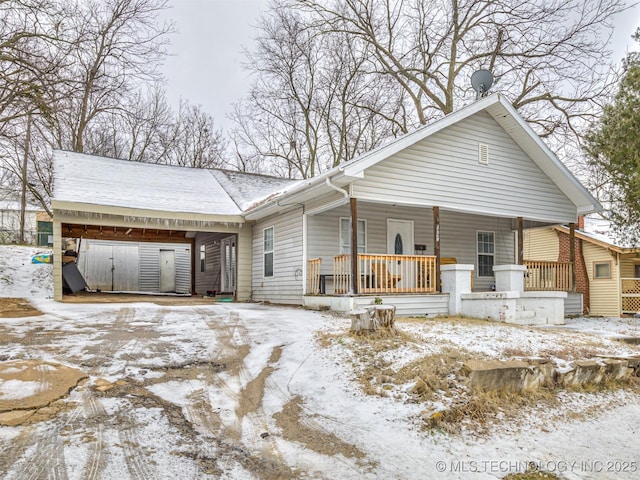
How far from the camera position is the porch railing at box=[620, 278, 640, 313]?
15055 millimetres

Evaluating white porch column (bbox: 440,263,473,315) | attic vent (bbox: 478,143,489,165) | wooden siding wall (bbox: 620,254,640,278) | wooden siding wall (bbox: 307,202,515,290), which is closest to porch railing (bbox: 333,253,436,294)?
white porch column (bbox: 440,263,473,315)

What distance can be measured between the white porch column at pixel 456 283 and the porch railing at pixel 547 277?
10.3 feet

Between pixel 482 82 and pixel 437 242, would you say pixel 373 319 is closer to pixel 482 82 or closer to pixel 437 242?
pixel 437 242

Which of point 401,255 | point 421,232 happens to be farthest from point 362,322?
point 421,232

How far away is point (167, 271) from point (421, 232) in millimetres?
13336

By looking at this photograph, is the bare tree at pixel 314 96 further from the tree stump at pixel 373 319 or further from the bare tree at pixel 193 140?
the tree stump at pixel 373 319

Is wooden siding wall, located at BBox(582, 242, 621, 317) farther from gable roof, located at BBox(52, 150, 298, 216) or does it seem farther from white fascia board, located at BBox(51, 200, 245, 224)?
white fascia board, located at BBox(51, 200, 245, 224)

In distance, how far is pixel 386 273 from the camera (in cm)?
979

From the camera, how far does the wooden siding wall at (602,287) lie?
15.2 meters

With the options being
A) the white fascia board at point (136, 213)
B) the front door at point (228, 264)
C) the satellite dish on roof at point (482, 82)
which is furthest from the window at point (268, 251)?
the satellite dish on roof at point (482, 82)

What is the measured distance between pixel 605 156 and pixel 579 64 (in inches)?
424

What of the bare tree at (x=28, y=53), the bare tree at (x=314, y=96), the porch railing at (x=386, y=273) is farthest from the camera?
the bare tree at (x=314, y=96)

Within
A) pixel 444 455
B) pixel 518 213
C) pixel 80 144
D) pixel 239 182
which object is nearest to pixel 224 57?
pixel 80 144

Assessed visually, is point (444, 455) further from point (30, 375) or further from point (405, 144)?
point (405, 144)
